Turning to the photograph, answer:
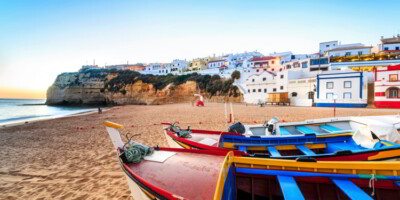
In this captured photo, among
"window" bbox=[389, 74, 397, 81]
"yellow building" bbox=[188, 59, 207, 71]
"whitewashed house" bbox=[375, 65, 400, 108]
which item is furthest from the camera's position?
"yellow building" bbox=[188, 59, 207, 71]

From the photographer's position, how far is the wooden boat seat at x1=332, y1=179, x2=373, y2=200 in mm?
2238

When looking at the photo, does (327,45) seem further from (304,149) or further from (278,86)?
(304,149)

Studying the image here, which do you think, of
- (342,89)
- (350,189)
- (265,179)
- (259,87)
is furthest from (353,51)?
(265,179)

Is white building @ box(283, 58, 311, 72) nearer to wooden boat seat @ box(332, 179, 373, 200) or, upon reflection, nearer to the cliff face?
the cliff face

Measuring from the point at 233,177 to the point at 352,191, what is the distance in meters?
1.59

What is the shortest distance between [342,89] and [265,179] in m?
29.7

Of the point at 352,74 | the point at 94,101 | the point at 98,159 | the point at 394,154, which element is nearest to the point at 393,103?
the point at 352,74

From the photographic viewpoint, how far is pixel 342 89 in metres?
25.1

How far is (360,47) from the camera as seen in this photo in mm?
41656

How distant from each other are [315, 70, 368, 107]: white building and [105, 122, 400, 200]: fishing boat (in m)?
27.6

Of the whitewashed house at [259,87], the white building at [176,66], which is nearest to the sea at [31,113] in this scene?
the whitewashed house at [259,87]

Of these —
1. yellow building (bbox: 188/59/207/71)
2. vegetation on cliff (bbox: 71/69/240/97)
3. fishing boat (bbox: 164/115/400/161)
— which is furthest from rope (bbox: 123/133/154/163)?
yellow building (bbox: 188/59/207/71)

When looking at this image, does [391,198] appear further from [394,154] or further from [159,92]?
[159,92]

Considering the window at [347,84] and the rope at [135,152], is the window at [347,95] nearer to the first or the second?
the window at [347,84]
